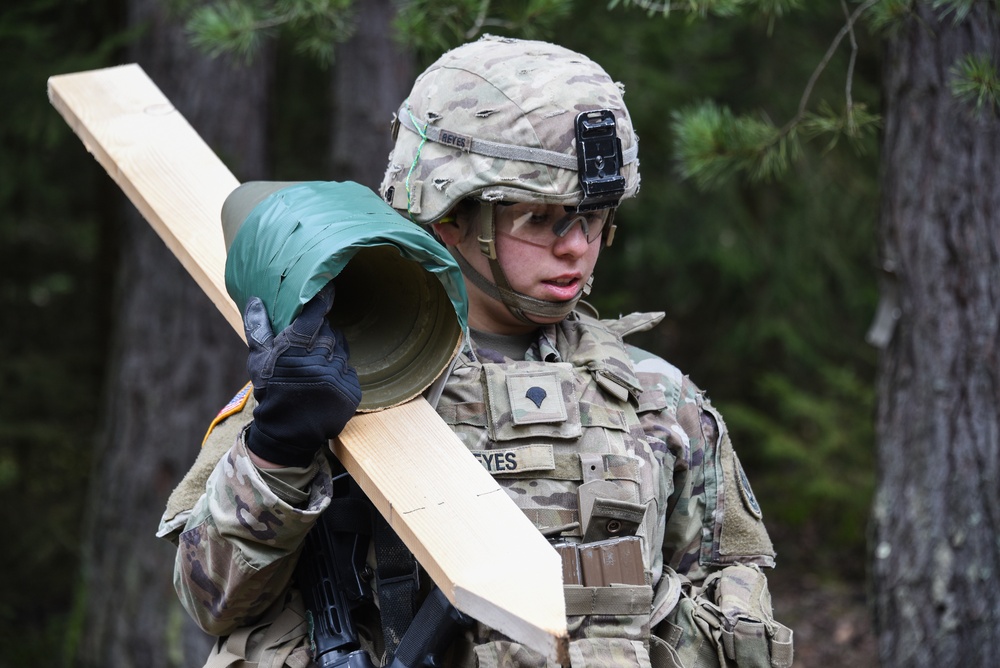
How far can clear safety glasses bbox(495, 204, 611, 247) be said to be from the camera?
99.6 inches

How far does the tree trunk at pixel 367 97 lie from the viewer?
18.5 feet

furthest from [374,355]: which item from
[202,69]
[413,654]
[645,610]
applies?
[202,69]

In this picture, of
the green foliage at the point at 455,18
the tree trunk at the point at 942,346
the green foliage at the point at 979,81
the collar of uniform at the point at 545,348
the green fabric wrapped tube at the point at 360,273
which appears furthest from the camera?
the tree trunk at the point at 942,346

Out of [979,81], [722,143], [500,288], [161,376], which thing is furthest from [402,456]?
[161,376]

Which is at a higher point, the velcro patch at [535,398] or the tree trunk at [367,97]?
the velcro patch at [535,398]

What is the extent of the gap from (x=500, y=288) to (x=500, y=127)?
1.24ft

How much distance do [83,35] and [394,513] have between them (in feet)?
20.1

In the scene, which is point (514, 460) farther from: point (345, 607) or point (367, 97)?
point (367, 97)

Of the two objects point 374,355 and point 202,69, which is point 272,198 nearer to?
point 374,355

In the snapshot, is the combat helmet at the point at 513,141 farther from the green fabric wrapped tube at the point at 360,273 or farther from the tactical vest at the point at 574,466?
the green fabric wrapped tube at the point at 360,273

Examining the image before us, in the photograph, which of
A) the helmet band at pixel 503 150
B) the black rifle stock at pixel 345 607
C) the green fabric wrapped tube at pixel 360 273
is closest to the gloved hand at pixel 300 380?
the green fabric wrapped tube at pixel 360 273

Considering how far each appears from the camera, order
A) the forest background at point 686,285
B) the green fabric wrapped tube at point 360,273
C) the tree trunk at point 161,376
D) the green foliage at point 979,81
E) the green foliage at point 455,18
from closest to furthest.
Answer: the green fabric wrapped tube at point 360,273, the green foliage at point 979,81, the green foliage at point 455,18, the tree trunk at point 161,376, the forest background at point 686,285

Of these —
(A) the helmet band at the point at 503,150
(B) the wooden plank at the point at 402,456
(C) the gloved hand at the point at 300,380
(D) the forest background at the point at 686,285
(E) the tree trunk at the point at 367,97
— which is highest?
(A) the helmet band at the point at 503,150

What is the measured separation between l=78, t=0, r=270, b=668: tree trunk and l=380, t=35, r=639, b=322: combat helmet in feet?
12.0
